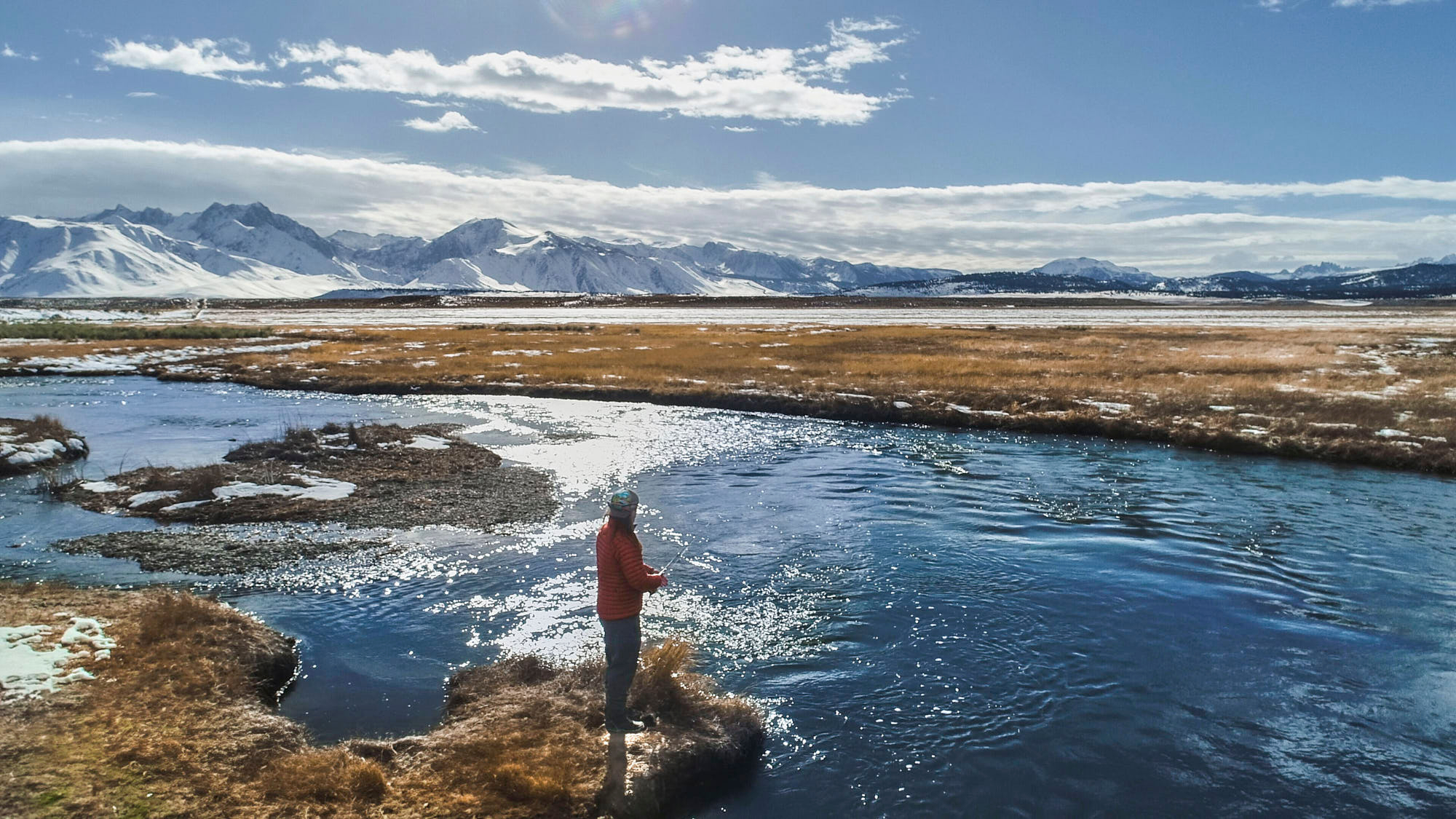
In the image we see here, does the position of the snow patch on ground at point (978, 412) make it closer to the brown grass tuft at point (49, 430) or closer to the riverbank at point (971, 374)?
the riverbank at point (971, 374)

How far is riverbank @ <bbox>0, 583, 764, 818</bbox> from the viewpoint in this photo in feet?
28.2

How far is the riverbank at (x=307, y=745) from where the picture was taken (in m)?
8.59

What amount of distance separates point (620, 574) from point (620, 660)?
1196mm

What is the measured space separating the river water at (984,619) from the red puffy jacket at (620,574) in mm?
2645

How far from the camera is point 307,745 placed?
1023 cm

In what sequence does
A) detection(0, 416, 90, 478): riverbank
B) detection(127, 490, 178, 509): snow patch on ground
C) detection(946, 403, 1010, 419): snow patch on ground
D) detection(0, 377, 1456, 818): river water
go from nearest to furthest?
1. detection(0, 377, 1456, 818): river water
2. detection(127, 490, 178, 509): snow patch on ground
3. detection(0, 416, 90, 478): riverbank
4. detection(946, 403, 1010, 419): snow patch on ground

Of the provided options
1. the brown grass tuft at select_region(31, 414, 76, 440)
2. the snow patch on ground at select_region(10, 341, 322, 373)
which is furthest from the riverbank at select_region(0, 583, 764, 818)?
the snow patch on ground at select_region(10, 341, 322, 373)

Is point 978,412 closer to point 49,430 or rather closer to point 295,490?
point 295,490

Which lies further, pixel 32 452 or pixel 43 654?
pixel 32 452

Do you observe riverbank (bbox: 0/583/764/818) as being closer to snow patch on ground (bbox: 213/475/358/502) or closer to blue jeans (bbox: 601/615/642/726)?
blue jeans (bbox: 601/615/642/726)

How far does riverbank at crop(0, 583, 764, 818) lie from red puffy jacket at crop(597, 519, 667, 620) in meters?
1.83

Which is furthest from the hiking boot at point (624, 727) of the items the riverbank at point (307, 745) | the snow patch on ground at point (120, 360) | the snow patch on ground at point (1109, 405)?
the snow patch on ground at point (120, 360)

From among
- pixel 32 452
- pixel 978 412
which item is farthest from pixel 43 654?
pixel 978 412

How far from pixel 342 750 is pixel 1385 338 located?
91.2 metres
